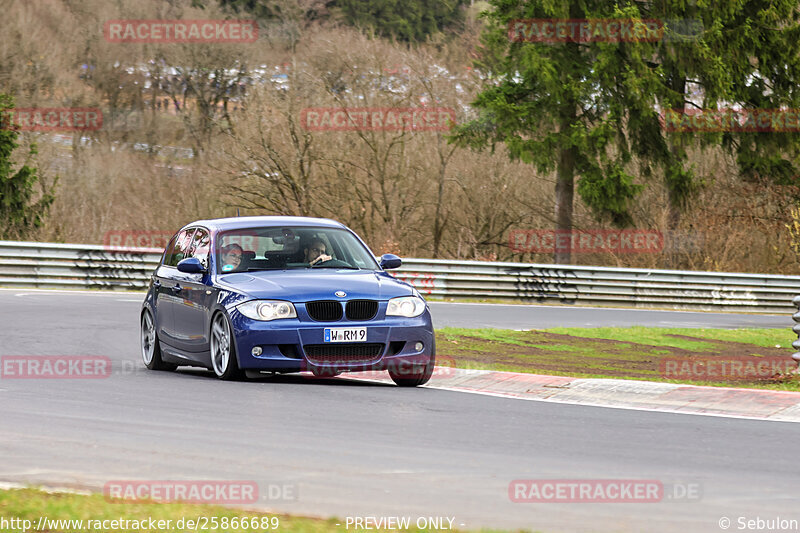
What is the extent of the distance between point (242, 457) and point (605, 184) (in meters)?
27.8

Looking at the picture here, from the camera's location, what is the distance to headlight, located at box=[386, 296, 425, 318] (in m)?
12.1

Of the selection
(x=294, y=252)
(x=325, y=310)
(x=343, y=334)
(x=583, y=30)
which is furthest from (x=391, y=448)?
(x=583, y=30)

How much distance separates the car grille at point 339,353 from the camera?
11805 millimetres

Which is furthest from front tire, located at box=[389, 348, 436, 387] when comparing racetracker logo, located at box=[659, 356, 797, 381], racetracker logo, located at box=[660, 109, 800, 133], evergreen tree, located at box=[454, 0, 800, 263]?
racetracker logo, located at box=[660, 109, 800, 133]

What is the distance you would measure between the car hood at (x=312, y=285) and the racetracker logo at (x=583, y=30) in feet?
77.5

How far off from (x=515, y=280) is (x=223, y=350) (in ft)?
55.9

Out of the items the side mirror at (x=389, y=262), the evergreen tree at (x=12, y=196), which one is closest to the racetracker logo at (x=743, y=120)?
the evergreen tree at (x=12, y=196)

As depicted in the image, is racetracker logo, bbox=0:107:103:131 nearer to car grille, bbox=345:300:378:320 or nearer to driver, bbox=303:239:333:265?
driver, bbox=303:239:333:265

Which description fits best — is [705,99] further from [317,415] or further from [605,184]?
[317,415]

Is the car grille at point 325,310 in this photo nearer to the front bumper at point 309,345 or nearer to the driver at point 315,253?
the front bumper at point 309,345

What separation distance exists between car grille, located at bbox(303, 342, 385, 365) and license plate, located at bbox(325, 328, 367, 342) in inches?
2.6

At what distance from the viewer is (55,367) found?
13586mm

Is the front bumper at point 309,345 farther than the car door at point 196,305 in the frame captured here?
No

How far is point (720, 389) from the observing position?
1189cm
